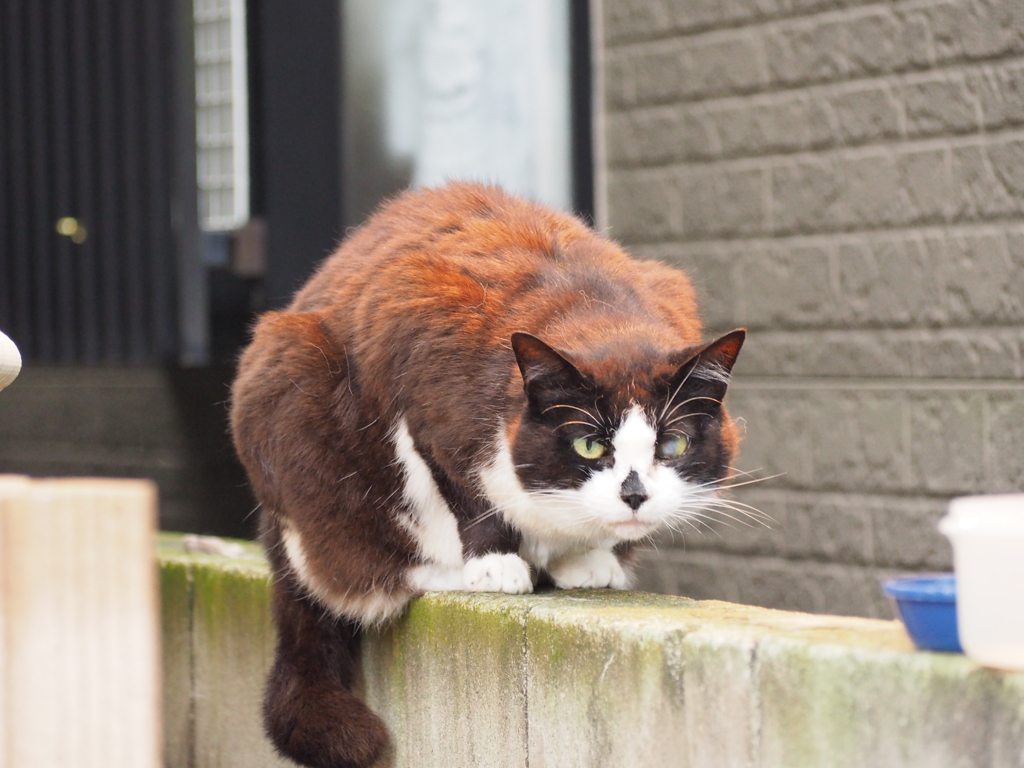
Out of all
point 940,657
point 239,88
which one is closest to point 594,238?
point 940,657

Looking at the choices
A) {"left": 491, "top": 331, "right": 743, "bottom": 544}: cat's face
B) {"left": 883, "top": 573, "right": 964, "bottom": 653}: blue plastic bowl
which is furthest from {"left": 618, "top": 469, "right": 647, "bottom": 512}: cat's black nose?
{"left": 883, "top": 573, "right": 964, "bottom": 653}: blue plastic bowl

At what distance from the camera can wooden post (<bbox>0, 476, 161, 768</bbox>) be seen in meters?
1.13

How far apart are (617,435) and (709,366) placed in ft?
0.70

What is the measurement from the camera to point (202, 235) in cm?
443

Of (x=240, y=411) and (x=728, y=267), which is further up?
(x=728, y=267)

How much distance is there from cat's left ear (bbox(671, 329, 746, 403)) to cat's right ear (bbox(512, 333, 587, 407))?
184 mm

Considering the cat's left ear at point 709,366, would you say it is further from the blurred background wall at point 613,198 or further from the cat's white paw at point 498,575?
the blurred background wall at point 613,198

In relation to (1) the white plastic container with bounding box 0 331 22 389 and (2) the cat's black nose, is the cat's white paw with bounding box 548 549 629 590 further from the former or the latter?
(1) the white plastic container with bounding box 0 331 22 389

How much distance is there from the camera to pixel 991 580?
152cm

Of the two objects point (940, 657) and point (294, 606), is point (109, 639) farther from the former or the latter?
point (294, 606)

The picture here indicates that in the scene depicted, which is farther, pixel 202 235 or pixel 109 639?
pixel 202 235

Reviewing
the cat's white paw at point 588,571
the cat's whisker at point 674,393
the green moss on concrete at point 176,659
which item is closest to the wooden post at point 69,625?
the cat's whisker at point 674,393

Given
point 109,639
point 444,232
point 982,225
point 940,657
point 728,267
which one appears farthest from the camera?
point 728,267

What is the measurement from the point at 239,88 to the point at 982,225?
8.07 feet
